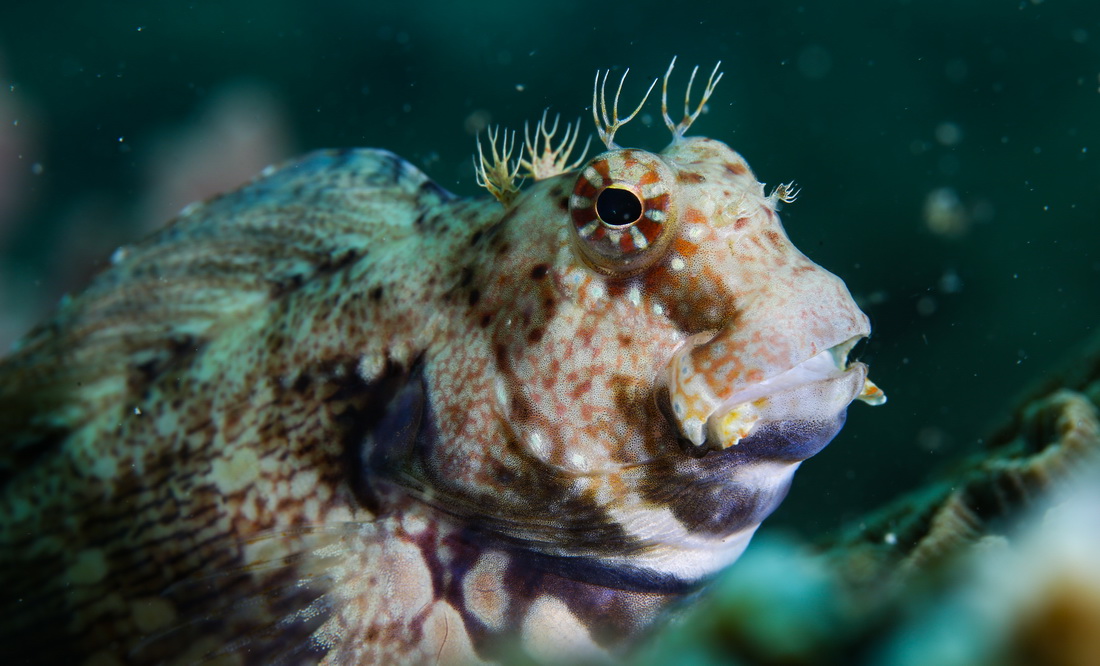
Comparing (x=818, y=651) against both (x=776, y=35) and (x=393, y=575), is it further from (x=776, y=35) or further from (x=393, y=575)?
(x=776, y=35)

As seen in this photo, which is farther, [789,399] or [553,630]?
[553,630]

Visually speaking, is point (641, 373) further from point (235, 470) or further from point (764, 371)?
point (235, 470)

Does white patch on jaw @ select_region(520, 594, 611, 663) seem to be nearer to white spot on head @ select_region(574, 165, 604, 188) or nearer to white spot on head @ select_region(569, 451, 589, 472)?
white spot on head @ select_region(569, 451, 589, 472)

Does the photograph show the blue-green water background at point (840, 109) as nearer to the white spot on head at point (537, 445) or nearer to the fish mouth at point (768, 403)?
the fish mouth at point (768, 403)

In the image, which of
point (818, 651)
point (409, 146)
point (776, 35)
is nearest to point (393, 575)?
point (818, 651)

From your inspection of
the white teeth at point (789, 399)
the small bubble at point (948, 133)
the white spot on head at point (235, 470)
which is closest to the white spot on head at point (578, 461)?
the white teeth at point (789, 399)

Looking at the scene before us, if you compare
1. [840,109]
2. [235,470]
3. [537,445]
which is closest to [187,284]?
[235,470]

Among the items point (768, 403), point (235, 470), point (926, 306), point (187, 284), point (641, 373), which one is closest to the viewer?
point (768, 403)
